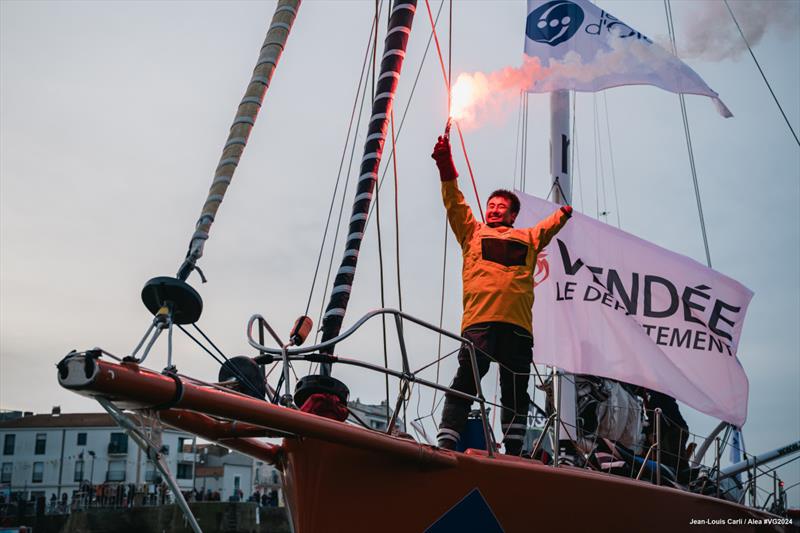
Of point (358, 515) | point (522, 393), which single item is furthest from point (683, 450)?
point (358, 515)

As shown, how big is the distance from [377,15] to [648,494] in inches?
223

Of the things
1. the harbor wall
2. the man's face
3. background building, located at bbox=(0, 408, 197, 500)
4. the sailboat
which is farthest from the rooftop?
the sailboat

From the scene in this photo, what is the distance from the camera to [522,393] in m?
7.02

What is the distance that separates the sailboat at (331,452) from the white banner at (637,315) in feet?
6.56

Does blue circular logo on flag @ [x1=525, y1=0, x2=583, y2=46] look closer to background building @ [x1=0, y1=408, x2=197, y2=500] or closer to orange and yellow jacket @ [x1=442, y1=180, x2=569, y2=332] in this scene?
orange and yellow jacket @ [x1=442, y1=180, x2=569, y2=332]

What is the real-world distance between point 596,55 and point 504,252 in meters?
4.73

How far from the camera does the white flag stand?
10.8 m

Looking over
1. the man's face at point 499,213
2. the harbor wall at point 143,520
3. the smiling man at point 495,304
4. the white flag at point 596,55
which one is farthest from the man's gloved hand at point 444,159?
the harbor wall at point 143,520

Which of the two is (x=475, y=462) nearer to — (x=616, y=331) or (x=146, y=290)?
(x=146, y=290)

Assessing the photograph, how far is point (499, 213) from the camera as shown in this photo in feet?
25.0

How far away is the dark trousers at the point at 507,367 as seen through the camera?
6.97 m

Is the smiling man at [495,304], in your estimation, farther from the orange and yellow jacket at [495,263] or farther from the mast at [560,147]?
the mast at [560,147]

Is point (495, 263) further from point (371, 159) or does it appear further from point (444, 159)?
point (371, 159)

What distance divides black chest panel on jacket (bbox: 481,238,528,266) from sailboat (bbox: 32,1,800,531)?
1.08 meters
